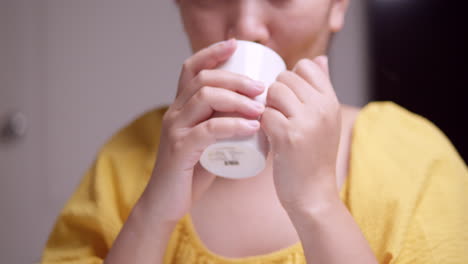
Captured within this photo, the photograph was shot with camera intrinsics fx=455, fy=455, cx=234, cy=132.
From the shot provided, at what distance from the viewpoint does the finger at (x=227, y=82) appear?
1.40 ft

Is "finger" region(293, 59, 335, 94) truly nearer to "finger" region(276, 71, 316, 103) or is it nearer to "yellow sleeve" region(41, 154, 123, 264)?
"finger" region(276, 71, 316, 103)

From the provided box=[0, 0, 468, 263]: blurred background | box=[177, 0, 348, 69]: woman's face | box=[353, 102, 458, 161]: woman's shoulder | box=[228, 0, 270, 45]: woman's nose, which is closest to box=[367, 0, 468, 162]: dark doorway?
box=[0, 0, 468, 263]: blurred background

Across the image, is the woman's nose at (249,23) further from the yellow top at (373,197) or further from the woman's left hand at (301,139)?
the yellow top at (373,197)

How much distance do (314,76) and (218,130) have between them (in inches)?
4.6

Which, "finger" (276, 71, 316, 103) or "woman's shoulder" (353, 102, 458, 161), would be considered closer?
"finger" (276, 71, 316, 103)

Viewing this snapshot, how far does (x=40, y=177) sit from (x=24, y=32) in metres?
0.32

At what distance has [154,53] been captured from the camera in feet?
3.61

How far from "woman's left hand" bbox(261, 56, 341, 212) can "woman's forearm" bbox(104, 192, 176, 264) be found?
5.8 inches

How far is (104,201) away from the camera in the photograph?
0.62m

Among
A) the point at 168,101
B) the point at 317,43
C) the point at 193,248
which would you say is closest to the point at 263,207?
the point at 193,248

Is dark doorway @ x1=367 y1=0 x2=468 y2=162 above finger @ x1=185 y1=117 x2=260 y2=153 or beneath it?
beneath

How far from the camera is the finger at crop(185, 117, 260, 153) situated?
407 mm

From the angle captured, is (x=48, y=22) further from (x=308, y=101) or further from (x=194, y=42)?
(x=308, y=101)

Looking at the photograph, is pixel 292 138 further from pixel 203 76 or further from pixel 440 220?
pixel 440 220
